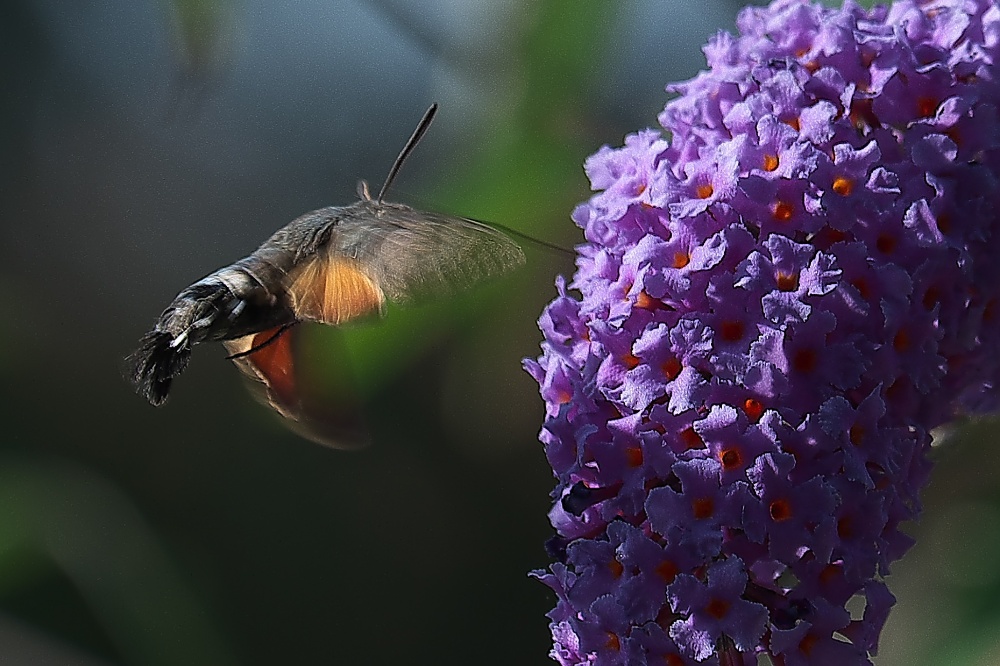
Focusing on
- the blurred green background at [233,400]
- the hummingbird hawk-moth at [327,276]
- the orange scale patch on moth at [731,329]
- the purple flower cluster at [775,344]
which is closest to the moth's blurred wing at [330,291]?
the hummingbird hawk-moth at [327,276]

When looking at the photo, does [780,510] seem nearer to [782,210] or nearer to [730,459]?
[730,459]

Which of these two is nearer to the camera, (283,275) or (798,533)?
(798,533)

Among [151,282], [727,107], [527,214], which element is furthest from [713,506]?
[151,282]

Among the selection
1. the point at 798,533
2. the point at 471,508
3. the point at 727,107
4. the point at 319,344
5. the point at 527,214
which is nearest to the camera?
the point at 798,533

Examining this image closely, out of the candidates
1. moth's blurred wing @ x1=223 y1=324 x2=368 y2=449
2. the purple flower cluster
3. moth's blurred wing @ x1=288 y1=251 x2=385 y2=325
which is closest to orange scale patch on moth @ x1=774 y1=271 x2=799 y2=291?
the purple flower cluster

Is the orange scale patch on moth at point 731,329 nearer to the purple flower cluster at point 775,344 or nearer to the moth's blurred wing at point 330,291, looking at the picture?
the purple flower cluster at point 775,344

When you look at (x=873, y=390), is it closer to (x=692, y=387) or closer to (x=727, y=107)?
(x=692, y=387)
